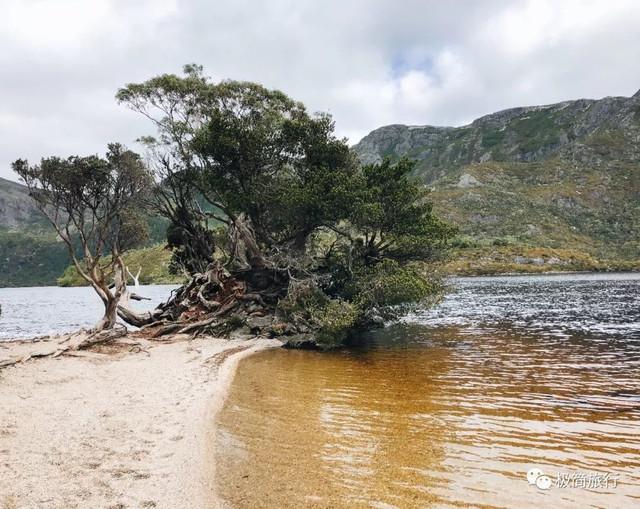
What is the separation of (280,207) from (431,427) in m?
22.2

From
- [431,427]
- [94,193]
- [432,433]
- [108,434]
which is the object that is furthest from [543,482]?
[94,193]

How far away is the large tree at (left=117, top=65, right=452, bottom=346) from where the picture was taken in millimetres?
30156

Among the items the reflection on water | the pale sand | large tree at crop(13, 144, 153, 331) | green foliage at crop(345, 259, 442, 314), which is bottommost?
the reflection on water

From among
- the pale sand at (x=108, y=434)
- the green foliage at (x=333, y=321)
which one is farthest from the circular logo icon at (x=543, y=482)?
the green foliage at (x=333, y=321)

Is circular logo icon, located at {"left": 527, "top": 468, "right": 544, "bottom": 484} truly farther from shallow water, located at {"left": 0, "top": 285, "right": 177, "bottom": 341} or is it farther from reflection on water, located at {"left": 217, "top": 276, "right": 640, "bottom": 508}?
shallow water, located at {"left": 0, "top": 285, "right": 177, "bottom": 341}

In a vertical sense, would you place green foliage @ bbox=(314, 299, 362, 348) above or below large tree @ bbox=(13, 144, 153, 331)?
below

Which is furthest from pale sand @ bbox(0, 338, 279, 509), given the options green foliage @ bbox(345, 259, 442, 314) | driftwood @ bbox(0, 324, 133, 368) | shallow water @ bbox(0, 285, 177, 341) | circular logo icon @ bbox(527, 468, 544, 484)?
shallow water @ bbox(0, 285, 177, 341)

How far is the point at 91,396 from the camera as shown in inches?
585

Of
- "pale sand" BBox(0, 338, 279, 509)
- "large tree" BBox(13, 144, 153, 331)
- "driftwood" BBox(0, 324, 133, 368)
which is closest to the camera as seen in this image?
"pale sand" BBox(0, 338, 279, 509)

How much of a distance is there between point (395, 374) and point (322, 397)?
5.06m

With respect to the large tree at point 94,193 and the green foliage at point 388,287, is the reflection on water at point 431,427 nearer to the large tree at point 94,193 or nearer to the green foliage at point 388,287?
the green foliage at point 388,287

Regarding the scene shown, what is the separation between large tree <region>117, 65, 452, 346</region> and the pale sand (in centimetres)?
1223

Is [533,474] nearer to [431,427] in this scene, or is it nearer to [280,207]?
[431,427]

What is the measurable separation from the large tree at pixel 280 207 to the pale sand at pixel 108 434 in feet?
40.1
